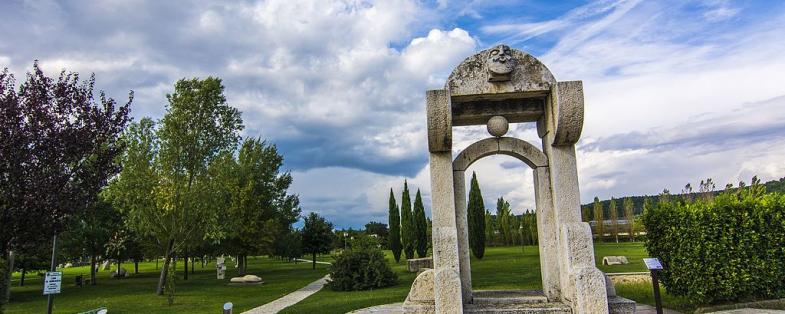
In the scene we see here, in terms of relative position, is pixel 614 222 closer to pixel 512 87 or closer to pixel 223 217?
pixel 223 217

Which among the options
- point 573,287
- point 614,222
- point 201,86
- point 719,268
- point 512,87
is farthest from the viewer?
point 614,222

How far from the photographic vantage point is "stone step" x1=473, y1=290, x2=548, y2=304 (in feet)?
22.8

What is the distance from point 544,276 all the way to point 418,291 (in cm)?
205

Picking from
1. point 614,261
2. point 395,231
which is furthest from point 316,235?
point 614,261

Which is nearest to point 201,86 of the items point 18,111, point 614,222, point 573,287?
point 18,111

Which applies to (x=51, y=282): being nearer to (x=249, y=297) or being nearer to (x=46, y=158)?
(x=46, y=158)

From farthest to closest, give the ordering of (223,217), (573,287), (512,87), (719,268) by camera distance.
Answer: (223,217) < (719,268) < (512,87) < (573,287)

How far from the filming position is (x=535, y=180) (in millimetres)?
7555

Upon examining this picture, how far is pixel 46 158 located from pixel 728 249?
14.9 metres

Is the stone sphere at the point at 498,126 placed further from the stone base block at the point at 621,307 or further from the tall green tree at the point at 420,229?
the tall green tree at the point at 420,229

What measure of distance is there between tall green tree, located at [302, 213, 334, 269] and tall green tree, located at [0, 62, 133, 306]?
25820 mm

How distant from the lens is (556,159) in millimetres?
7039

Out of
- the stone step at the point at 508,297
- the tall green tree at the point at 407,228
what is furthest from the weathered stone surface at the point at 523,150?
the tall green tree at the point at 407,228

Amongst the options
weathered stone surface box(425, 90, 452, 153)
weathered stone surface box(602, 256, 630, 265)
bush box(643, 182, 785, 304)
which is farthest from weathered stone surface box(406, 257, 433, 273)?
weathered stone surface box(425, 90, 452, 153)
